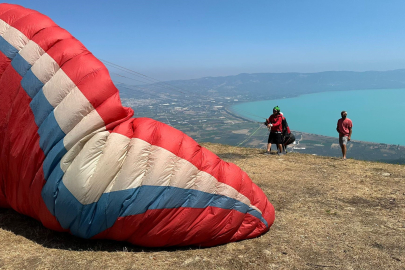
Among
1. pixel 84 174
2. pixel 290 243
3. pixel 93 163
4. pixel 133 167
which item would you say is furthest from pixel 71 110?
pixel 290 243

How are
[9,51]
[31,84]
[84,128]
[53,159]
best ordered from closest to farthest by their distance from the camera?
[53,159]
[84,128]
[31,84]
[9,51]

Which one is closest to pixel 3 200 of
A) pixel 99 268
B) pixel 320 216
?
pixel 99 268

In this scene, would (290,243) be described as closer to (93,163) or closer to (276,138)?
(93,163)

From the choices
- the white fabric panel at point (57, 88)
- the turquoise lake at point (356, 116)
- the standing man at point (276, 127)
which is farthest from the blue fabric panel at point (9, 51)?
the turquoise lake at point (356, 116)

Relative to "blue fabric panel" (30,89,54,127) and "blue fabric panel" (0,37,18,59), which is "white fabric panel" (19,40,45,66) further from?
"blue fabric panel" (30,89,54,127)

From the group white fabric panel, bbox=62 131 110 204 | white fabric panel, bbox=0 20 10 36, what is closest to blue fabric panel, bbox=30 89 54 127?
white fabric panel, bbox=62 131 110 204

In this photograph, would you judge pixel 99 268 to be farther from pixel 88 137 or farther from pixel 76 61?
pixel 76 61
